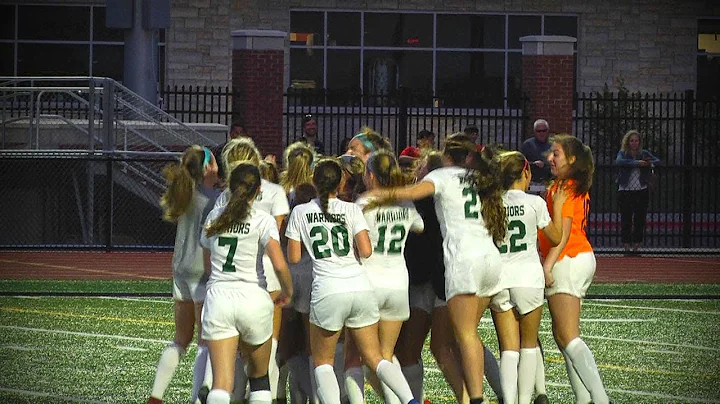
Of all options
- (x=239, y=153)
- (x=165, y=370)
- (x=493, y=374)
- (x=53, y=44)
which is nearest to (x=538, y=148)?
(x=493, y=374)

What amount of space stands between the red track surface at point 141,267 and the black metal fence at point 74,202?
465 mm

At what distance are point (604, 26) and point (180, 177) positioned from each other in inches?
1034

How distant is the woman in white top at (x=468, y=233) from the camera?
9.30 meters

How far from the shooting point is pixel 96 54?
33969mm

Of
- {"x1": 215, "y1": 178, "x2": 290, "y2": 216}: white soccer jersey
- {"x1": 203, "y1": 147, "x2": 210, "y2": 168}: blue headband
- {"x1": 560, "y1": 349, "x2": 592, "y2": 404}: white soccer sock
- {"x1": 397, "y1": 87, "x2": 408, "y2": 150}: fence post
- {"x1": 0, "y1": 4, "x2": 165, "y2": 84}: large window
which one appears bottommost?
{"x1": 560, "y1": 349, "x2": 592, "y2": 404}: white soccer sock

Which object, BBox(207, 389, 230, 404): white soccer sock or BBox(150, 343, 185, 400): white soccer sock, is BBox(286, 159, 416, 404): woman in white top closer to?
BBox(207, 389, 230, 404): white soccer sock

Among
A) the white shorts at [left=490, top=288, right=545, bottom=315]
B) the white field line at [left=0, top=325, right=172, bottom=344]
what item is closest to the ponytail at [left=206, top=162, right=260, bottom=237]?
the white shorts at [left=490, top=288, right=545, bottom=315]

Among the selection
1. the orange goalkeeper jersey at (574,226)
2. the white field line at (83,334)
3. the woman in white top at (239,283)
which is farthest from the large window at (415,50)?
the woman in white top at (239,283)

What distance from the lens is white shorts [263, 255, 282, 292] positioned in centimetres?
909

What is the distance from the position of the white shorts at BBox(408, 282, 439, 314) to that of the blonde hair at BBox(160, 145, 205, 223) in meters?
1.60

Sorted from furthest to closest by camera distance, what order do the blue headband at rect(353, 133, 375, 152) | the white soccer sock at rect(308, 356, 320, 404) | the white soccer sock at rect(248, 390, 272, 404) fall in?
the blue headband at rect(353, 133, 375, 152) → the white soccer sock at rect(308, 356, 320, 404) → the white soccer sock at rect(248, 390, 272, 404)

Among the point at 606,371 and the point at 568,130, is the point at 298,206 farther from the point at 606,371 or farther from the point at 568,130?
the point at 568,130

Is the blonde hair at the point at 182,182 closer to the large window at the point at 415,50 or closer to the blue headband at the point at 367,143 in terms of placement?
the blue headband at the point at 367,143

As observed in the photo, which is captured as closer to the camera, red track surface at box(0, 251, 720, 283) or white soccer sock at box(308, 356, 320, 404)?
white soccer sock at box(308, 356, 320, 404)
